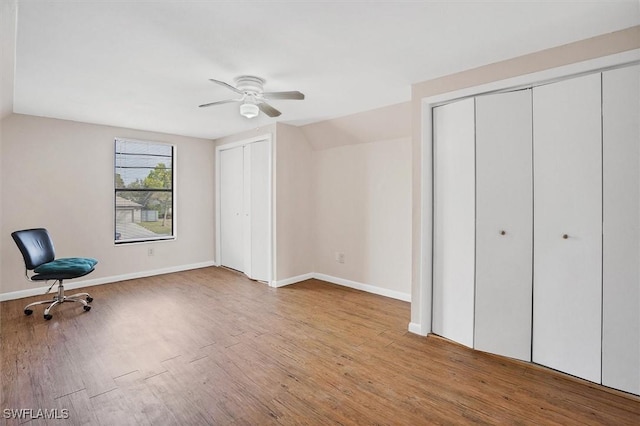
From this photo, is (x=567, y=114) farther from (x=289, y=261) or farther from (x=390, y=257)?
(x=289, y=261)

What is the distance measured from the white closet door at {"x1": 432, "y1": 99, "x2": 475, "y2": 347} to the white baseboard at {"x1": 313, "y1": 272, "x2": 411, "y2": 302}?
3.44 feet

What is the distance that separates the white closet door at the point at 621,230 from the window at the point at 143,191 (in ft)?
18.2

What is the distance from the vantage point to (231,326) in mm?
3201

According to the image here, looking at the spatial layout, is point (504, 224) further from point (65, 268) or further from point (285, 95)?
Answer: point (65, 268)

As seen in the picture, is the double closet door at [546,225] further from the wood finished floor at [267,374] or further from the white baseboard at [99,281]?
the white baseboard at [99,281]

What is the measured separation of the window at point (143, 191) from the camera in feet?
16.1

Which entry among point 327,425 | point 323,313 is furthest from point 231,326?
point 327,425

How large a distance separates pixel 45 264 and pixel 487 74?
4.87 m

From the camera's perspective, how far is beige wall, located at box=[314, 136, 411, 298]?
4082 millimetres

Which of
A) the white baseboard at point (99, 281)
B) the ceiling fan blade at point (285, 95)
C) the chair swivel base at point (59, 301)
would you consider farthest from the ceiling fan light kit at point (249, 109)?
the white baseboard at point (99, 281)

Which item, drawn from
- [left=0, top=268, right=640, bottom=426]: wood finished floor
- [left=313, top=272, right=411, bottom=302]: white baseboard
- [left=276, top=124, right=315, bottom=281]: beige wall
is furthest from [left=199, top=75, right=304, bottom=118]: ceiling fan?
[left=313, top=272, right=411, bottom=302]: white baseboard

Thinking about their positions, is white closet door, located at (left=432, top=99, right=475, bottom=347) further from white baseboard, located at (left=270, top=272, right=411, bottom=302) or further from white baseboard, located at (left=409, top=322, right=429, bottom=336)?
white baseboard, located at (left=270, top=272, right=411, bottom=302)

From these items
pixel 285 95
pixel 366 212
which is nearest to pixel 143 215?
Result: pixel 366 212

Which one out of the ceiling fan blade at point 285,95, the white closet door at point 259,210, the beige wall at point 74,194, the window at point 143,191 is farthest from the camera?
the window at point 143,191
